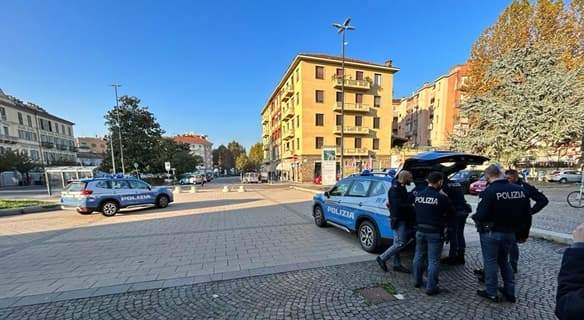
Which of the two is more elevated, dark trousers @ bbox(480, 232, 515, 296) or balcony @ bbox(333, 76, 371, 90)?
balcony @ bbox(333, 76, 371, 90)

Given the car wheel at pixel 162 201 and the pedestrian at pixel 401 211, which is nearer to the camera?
the pedestrian at pixel 401 211

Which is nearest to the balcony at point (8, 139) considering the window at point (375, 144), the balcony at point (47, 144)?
the balcony at point (47, 144)

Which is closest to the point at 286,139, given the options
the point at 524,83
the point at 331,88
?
the point at 331,88

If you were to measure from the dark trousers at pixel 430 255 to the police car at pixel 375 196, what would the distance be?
39.6 inches

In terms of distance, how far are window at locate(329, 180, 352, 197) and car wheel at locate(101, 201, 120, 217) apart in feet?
29.6

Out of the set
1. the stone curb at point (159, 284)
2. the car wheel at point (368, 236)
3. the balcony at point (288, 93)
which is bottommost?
the stone curb at point (159, 284)

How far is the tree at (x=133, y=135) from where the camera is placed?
29.5 meters

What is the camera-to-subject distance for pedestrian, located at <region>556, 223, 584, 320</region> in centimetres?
123

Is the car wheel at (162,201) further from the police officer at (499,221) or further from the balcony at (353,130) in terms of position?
the balcony at (353,130)

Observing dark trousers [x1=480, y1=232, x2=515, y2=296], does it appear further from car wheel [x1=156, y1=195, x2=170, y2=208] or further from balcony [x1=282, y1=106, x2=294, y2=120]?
balcony [x1=282, y1=106, x2=294, y2=120]

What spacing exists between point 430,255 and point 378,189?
5.81 feet

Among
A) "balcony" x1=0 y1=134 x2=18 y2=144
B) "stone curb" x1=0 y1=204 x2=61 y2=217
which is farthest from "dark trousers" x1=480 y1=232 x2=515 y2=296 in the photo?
"balcony" x1=0 y1=134 x2=18 y2=144

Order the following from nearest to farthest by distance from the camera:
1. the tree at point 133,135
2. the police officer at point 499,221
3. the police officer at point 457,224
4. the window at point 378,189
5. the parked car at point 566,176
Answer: the police officer at point 499,221 → the police officer at point 457,224 → the window at point 378,189 → the parked car at point 566,176 → the tree at point 133,135

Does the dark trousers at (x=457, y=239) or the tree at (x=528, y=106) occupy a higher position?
the tree at (x=528, y=106)
